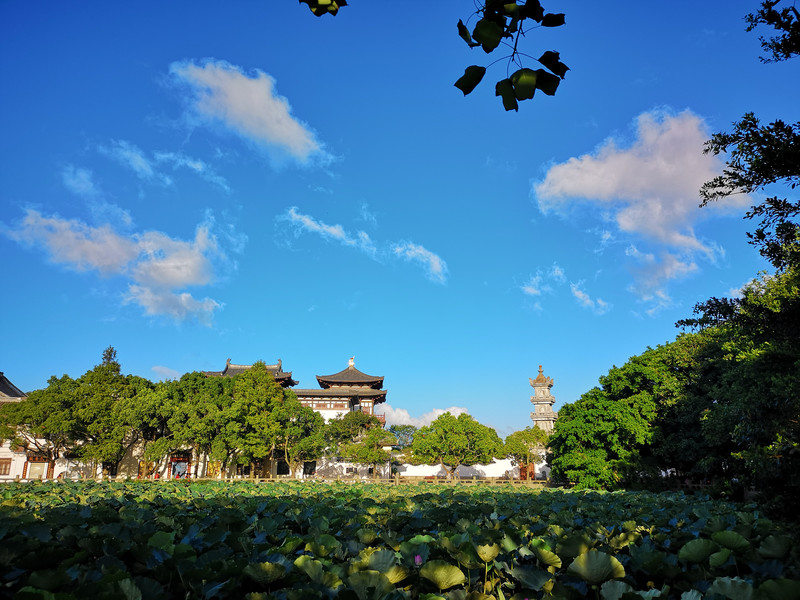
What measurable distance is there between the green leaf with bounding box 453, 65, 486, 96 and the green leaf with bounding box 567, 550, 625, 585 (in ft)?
6.48

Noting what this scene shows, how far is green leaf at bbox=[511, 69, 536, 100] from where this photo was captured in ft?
6.18

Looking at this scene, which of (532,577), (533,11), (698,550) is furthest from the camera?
(698,550)

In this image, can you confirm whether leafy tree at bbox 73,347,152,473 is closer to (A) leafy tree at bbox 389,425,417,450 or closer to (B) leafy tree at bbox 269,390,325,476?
(B) leafy tree at bbox 269,390,325,476

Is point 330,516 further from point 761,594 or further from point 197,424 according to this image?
point 197,424

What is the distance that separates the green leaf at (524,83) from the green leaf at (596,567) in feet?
6.18

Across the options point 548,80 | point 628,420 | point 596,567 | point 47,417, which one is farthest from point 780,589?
point 47,417

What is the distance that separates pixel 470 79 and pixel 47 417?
3091 centimetres

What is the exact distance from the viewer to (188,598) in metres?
1.86

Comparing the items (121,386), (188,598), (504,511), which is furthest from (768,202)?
(121,386)

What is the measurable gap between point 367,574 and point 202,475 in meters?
33.8

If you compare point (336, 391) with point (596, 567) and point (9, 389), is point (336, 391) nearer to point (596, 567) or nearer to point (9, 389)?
point (9, 389)

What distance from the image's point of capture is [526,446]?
40469 mm

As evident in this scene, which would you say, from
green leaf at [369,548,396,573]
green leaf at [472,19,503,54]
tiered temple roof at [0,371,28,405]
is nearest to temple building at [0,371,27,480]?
tiered temple roof at [0,371,28,405]

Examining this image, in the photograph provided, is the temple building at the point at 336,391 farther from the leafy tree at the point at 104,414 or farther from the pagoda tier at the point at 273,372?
the leafy tree at the point at 104,414
